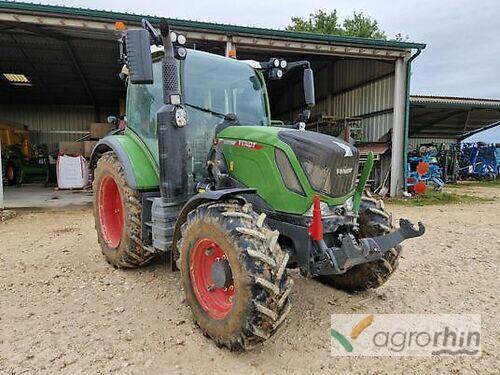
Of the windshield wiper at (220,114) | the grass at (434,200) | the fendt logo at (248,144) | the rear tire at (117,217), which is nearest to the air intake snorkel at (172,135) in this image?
the windshield wiper at (220,114)

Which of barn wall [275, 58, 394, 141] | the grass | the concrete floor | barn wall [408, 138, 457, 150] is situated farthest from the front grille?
barn wall [408, 138, 457, 150]

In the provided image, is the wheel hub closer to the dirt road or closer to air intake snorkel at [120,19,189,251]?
the dirt road

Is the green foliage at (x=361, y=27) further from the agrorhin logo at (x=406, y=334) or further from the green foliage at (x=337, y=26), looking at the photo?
the agrorhin logo at (x=406, y=334)

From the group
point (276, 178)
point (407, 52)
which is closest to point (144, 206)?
point (276, 178)

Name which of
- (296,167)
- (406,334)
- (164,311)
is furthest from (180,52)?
(406,334)

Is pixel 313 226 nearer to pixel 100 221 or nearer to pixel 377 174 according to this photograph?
pixel 100 221

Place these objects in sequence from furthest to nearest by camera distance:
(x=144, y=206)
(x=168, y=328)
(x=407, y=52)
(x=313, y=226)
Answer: (x=407, y=52) < (x=144, y=206) < (x=168, y=328) < (x=313, y=226)

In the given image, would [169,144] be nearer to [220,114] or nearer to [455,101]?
[220,114]

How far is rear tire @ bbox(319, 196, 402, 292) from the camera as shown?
10.3ft

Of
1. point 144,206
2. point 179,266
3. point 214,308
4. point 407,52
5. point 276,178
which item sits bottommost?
point 214,308

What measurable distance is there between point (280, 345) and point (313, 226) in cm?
90

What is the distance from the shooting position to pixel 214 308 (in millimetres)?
2654

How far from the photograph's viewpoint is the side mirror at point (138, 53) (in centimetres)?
261

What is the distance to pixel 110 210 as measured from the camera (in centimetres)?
448
